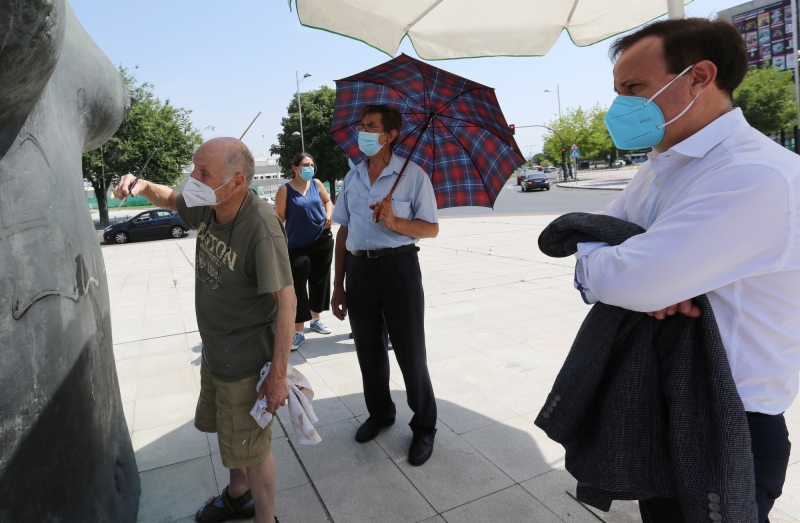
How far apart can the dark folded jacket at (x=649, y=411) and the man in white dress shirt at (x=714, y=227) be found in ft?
0.19

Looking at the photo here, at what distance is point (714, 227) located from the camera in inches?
48.9

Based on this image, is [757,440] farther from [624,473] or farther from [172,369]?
[172,369]

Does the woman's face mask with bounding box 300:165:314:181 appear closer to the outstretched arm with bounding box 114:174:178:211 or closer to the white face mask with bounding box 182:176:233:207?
the outstretched arm with bounding box 114:174:178:211

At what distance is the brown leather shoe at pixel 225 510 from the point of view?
8.51 ft

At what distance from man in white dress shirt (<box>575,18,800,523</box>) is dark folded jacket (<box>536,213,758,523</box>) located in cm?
6

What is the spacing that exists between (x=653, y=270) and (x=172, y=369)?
450 centimetres

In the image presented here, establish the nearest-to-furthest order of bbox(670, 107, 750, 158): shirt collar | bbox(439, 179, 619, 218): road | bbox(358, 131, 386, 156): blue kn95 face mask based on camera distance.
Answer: bbox(670, 107, 750, 158): shirt collar, bbox(358, 131, 386, 156): blue kn95 face mask, bbox(439, 179, 619, 218): road

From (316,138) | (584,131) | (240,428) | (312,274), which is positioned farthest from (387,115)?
(584,131)

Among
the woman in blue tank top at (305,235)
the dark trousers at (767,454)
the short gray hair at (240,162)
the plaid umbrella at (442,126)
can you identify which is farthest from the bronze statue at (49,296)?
the woman in blue tank top at (305,235)

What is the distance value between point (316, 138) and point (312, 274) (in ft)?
123

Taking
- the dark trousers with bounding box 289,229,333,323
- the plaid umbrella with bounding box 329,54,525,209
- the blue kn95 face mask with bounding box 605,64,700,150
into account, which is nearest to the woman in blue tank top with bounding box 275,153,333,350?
the dark trousers with bounding box 289,229,333,323

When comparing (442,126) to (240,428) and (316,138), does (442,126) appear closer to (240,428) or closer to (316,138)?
(240,428)

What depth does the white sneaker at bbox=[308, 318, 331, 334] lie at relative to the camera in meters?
5.70

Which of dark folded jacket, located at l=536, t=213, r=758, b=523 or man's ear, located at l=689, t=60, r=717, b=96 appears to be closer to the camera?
dark folded jacket, located at l=536, t=213, r=758, b=523
